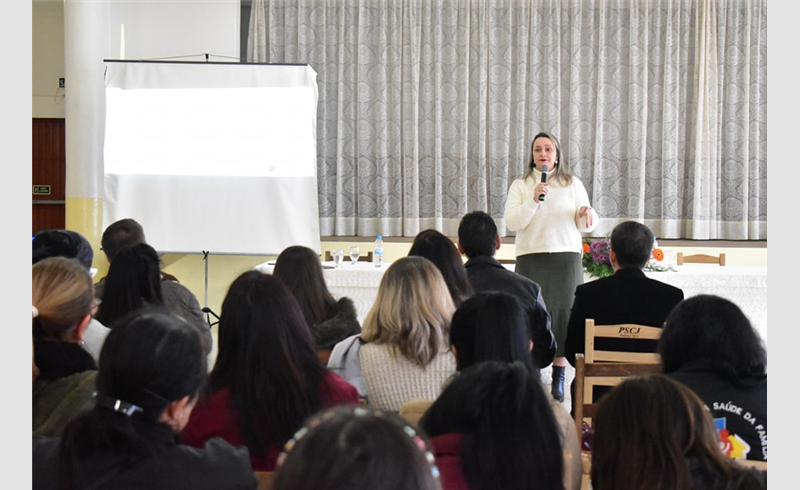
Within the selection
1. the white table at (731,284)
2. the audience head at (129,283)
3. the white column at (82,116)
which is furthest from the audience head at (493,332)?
the white column at (82,116)

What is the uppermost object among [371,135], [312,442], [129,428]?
[371,135]

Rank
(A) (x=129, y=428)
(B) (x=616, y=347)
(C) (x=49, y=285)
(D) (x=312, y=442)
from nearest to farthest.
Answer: (D) (x=312, y=442) → (A) (x=129, y=428) → (C) (x=49, y=285) → (B) (x=616, y=347)

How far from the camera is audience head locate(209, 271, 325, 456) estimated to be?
1744 millimetres

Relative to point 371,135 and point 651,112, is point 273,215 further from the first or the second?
point 651,112

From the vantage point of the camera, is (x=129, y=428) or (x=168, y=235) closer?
(x=129, y=428)

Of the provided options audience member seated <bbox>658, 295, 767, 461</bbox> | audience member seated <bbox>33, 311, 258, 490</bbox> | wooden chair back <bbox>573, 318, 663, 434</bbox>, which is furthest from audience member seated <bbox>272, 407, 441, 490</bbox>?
wooden chair back <bbox>573, 318, 663, 434</bbox>

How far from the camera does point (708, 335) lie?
192 centimetres

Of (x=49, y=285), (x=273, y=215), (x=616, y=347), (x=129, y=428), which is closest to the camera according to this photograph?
(x=129, y=428)

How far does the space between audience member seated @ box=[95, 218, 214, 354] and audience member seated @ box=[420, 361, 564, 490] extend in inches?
60.1

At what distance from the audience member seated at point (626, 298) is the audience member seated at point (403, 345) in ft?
3.14

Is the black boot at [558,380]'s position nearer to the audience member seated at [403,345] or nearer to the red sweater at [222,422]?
the audience member seated at [403,345]

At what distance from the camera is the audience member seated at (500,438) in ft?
4.26

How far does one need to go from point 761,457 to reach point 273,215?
4.72 metres

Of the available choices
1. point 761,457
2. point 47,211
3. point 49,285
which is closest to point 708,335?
point 761,457
